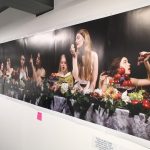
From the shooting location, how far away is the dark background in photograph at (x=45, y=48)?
2.15m

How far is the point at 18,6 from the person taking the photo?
221 centimetres

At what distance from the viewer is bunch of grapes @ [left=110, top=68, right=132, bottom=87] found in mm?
1436

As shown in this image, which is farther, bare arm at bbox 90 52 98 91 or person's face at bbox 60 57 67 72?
person's face at bbox 60 57 67 72

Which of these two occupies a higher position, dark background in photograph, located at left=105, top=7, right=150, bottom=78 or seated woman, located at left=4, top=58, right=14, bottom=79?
dark background in photograph, located at left=105, top=7, right=150, bottom=78

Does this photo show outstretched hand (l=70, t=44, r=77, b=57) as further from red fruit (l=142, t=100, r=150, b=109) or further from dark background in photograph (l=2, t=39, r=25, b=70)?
dark background in photograph (l=2, t=39, r=25, b=70)

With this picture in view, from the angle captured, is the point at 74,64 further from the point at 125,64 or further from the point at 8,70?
the point at 8,70

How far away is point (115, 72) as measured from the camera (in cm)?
152

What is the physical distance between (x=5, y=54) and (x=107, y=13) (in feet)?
6.69

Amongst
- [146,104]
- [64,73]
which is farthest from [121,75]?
Answer: [64,73]

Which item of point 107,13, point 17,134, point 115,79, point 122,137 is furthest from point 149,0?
point 17,134

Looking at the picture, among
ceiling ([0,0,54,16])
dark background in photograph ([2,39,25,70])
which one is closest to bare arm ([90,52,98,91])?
ceiling ([0,0,54,16])

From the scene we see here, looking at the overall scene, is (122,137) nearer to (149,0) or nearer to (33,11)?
(149,0)

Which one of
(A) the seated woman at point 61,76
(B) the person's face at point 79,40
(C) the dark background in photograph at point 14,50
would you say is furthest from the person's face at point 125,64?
(C) the dark background in photograph at point 14,50

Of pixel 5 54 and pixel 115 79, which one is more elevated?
pixel 5 54
